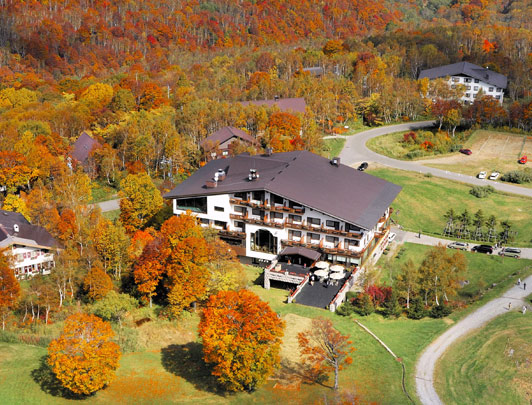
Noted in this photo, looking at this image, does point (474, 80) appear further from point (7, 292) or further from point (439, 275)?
point (7, 292)

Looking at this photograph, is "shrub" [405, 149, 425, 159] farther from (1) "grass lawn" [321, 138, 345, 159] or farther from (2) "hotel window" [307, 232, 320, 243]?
(2) "hotel window" [307, 232, 320, 243]

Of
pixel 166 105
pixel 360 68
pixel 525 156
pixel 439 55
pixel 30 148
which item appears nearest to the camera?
pixel 30 148

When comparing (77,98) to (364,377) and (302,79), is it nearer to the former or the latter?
(302,79)

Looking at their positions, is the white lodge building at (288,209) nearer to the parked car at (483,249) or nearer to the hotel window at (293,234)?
the hotel window at (293,234)

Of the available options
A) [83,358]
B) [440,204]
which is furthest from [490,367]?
[440,204]


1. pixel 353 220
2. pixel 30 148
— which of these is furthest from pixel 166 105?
pixel 353 220

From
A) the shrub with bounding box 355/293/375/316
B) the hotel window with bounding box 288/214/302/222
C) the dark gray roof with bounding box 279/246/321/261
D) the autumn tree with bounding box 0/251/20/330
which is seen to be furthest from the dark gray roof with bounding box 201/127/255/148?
the autumn tree with bounding box 0/251/20/330

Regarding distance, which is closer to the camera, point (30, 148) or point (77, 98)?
point (30, 148)

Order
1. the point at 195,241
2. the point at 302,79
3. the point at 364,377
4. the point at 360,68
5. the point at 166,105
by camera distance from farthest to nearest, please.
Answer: the point at 360,68 → the point at 302,79 → the point at 166,105 → the point at 195,241 → the point at 364,377
